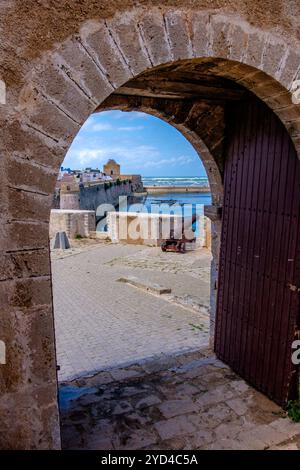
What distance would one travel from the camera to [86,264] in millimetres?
12641

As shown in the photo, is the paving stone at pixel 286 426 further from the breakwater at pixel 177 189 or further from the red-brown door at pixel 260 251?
the breakwater at pixel 177 189

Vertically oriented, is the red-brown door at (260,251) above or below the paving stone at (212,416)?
above

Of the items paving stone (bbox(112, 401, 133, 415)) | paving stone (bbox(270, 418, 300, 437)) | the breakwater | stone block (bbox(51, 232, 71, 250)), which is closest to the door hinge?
paving stone (bbox(270, 418, 300, 437))

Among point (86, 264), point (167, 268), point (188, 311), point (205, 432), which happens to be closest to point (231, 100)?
point (205, 432)

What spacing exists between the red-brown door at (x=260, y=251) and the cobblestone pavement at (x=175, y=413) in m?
0.29

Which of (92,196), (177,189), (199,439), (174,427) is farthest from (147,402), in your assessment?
(177,189)

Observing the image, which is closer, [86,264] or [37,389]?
[37,389]

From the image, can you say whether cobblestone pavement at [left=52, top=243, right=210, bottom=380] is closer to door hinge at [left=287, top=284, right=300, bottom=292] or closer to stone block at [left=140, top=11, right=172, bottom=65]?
door hinge at [left=287, top=284, right=300, bottom=292]

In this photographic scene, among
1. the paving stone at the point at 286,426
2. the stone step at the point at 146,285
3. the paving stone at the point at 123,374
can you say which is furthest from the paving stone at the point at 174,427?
the stone step at the point at 146,285

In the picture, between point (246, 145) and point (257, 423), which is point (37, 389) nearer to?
point (257, 423)

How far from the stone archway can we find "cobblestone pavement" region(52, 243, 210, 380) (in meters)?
2.97

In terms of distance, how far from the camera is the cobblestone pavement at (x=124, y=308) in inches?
229

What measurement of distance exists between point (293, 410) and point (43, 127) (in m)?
3.11

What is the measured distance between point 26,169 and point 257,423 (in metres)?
2.84
